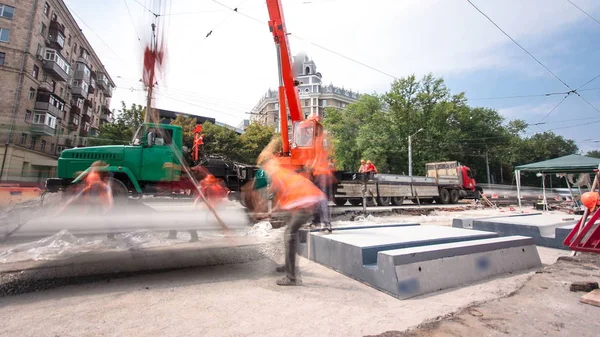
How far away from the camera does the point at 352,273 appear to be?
3889mm

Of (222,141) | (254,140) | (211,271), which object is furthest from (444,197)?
(211,271)

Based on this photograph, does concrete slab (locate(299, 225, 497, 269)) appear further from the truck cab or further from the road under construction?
the truck cab

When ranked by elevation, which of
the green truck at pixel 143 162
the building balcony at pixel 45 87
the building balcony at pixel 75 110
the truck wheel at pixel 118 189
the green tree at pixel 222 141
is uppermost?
the green tree at pixel 222 141

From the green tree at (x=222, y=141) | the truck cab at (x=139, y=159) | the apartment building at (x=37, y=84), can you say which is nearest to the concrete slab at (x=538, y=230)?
the truck cab at (x=139, y=159)

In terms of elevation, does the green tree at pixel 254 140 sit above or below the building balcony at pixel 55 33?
above

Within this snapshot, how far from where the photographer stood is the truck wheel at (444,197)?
20819 millimetres

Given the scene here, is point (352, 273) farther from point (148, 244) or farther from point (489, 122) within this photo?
point (489, 122)

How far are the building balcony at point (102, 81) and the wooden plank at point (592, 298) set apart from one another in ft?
23.8

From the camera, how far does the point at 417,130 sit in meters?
37.0

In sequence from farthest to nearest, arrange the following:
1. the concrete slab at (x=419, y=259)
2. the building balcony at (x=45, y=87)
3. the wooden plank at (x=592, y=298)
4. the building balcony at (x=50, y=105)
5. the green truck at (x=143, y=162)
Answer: the green truck at (x=143, y=162) → the building balcony at (x=45, y=87) → the building balcony at (x=50, y=105) → the concrete slab at (x=419, y=259) → the wooden plank at (x=592, y=298)

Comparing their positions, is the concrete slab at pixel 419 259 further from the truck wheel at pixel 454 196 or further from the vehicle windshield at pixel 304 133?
the truck wheel at pixel 454 196

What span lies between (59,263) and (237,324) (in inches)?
132

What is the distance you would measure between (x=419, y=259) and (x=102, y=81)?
5891mm

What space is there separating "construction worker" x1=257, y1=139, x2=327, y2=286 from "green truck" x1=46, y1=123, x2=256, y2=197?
2283 mm
